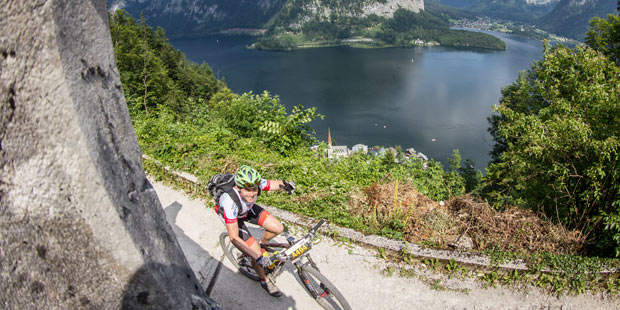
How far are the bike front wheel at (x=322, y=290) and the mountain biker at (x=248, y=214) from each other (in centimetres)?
47

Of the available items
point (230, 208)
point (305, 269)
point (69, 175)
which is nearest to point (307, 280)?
point (305, 269)

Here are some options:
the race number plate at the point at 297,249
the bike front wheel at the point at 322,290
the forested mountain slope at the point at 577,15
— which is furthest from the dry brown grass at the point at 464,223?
the forested mountain slope at the point at 577,15

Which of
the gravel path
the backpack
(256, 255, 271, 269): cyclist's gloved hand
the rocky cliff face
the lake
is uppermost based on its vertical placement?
the rocky cliff face

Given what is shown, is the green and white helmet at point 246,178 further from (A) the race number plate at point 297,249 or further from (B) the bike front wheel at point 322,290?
(B) the bike front wheel at point 322,290

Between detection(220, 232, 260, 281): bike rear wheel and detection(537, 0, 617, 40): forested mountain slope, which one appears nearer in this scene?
detection(220, 232, 260, 281): bike rear wheel

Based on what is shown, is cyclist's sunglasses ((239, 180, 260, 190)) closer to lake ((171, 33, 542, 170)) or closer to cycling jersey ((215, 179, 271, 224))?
cycling jersey ((215, 179, 271, 224))

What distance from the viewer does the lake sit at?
5925cm

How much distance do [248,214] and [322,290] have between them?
4.44 ft

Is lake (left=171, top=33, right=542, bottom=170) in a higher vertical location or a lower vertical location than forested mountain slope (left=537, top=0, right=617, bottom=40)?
lower

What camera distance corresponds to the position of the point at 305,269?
14.4ft

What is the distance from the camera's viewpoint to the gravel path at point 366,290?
4656 millimetres

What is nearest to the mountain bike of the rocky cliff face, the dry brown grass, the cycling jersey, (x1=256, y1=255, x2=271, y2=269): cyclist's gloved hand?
(x1=256, y1=255, x2=271, y2=269): cyclist's gloved hand

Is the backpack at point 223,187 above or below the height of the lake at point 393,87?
above

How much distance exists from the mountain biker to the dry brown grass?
6.81 ft
